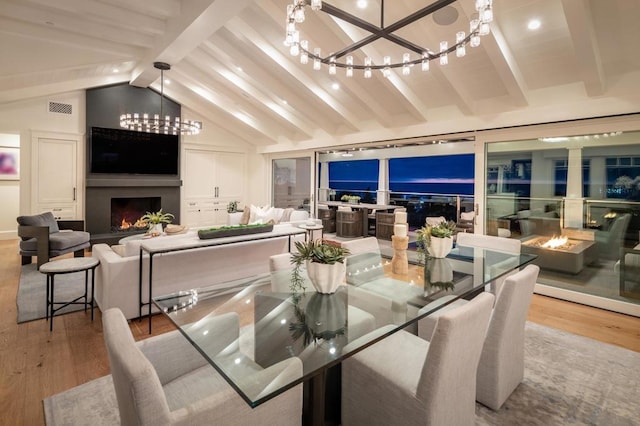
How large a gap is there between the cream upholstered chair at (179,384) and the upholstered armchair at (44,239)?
4.55m

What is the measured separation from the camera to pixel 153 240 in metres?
3.38

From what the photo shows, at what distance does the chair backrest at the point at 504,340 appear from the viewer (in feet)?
6.24

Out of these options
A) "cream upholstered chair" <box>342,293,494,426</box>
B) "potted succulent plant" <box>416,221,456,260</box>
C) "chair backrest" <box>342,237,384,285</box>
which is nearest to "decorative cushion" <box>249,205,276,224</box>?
"chair backrest" <box>342,237,384,285</box>

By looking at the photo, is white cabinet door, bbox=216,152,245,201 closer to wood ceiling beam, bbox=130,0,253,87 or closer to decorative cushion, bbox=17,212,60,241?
wood ceiling beam, bbox=130,0,253,87

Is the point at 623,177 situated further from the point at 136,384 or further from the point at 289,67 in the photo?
the point at 136,384

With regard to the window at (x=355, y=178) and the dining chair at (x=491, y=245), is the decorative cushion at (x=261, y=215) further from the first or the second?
the window at (x=355, y=178)

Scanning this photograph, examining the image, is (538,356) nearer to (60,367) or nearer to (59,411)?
(59,411)

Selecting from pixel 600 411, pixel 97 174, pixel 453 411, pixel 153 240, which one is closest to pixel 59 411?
pixel 153 240

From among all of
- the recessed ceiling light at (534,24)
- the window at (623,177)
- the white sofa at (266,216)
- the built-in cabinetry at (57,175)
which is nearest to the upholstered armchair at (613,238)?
the window at (623,177)

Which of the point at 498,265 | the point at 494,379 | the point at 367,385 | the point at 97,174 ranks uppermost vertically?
the point at 97,174

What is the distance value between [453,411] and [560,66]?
158 inches

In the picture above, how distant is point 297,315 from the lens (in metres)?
1.69

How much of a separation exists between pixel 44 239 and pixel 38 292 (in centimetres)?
109

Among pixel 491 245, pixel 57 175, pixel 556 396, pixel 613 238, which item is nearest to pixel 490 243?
pixel 491 245
